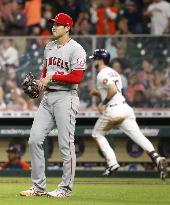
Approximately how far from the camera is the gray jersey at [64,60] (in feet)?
33.7

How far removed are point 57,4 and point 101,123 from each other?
465 cm

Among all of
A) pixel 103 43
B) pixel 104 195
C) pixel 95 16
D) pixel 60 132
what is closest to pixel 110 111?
pixel 103 43

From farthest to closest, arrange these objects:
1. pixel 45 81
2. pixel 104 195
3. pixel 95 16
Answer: pixel 95 16
pixel 104 195
pixel 45 81

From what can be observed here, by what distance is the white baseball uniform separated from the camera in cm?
1480

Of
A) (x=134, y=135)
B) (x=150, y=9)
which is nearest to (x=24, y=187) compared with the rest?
(x=134, y=135)

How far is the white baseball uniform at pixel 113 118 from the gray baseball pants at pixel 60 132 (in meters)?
4.43

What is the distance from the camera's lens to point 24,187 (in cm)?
1285

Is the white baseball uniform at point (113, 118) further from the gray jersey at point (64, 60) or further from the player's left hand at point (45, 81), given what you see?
the player's left hand at point (45, 81)

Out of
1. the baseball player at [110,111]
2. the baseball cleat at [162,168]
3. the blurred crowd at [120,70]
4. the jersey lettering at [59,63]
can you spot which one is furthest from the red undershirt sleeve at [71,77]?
the blurred crowd at [120,70]

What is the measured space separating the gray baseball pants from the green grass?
0.99 ft

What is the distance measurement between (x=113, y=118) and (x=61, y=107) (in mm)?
4986

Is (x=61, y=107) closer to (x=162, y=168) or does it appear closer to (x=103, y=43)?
(x=162, y=168)

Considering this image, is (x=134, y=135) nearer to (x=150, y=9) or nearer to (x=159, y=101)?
(x=159, y=101)

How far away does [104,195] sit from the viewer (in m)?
11.2
